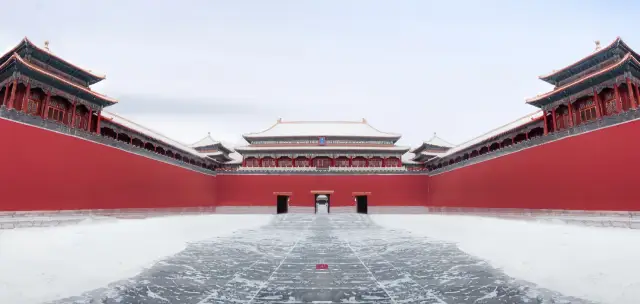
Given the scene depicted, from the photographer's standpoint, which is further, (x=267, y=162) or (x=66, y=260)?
(x=267, y=162)

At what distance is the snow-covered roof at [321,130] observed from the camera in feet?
129

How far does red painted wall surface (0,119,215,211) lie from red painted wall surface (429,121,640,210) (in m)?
24.1

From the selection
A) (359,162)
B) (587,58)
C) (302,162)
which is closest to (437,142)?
(359,162)

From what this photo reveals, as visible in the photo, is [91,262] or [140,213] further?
[140,213]

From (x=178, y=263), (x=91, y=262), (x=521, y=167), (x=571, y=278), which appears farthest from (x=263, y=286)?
(x=521, y=167)

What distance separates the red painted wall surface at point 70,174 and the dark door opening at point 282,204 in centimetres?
1176

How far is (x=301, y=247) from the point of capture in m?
10.9

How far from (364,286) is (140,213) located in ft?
66.9

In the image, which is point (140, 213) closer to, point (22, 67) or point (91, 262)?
point (22, 67)

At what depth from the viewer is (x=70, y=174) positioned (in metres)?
16.7

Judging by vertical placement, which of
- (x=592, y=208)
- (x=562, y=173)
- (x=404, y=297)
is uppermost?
(x=562, y=173)

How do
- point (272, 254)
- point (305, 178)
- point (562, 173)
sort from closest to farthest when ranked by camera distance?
point (272, 254) < point (562, 173) < point (305, 178)

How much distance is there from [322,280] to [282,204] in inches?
1173

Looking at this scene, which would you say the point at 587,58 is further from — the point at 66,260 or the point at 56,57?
the point at 56,57
